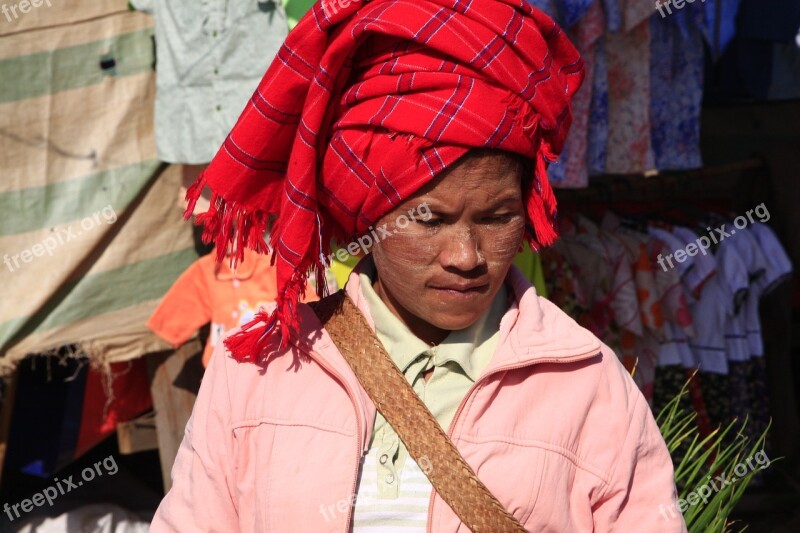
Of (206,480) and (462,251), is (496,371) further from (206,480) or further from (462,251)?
(206,480)

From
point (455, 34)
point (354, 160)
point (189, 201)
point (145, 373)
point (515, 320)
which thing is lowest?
point (145, 373)

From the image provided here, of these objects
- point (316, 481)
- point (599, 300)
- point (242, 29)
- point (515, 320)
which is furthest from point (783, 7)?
point (316, 481)

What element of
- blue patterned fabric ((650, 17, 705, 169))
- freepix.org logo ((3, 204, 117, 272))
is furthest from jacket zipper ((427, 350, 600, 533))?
blue patterned fabric ((650, 17, 705, 169))

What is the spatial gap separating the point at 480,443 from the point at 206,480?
53cm

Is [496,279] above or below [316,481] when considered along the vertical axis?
above

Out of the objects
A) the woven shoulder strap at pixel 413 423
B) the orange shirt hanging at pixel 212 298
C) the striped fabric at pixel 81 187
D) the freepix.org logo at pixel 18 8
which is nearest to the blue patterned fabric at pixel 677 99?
the orange shirt hanging at pixel 212 298

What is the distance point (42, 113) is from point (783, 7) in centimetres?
338

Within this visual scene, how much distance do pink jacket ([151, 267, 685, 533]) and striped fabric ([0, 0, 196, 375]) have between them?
203 centimetres

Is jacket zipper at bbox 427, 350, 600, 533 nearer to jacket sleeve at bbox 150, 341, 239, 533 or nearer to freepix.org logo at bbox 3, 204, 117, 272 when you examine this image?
jacket sleeve at bbox 150, 341, 239, 533

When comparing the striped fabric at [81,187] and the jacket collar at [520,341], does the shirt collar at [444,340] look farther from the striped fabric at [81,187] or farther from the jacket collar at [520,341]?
the striped fabric at [81,187]

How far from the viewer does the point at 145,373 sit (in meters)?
4.03

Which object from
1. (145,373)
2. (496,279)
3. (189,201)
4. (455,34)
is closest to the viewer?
(455,34)

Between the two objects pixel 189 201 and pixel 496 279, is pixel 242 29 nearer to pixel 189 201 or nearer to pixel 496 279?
pixel 189 201

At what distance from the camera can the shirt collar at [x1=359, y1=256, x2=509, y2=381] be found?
1.79 metres
